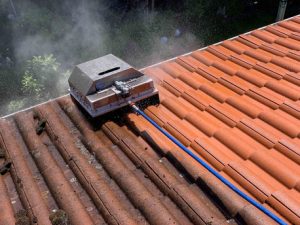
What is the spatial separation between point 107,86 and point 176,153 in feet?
4.14

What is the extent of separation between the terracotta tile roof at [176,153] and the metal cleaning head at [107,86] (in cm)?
25

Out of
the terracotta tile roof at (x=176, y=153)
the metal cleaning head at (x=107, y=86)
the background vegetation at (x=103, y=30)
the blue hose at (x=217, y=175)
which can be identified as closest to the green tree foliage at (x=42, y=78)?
the background vegetation at (x=103, y=30)

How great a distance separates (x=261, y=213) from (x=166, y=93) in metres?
2.31

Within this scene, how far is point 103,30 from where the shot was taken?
618 inches

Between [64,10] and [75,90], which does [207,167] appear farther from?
[64,10]

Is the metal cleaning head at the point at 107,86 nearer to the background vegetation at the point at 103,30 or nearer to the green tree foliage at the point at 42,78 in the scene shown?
the green tree foliage at the point at 42,78

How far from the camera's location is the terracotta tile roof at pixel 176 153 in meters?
3.07

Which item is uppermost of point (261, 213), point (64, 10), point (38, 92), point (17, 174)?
point (261, 213)

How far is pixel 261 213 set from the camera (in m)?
2.83

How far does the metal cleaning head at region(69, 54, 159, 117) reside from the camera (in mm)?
3971


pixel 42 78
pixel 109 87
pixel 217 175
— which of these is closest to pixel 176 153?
pixel 217 175

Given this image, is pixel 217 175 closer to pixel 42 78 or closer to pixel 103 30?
pixel 42 78

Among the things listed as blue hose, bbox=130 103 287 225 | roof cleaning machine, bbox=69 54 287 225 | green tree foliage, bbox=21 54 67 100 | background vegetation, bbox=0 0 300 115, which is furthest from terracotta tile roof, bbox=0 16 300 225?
background vegetation, bbox=0 0 300 115

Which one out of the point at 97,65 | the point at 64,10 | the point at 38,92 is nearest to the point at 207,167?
the point at 97,65
